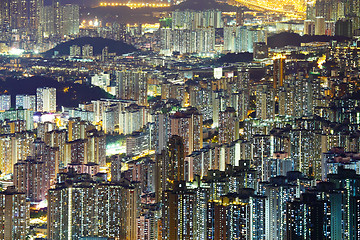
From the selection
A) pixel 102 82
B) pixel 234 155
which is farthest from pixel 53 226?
pixel 102 82

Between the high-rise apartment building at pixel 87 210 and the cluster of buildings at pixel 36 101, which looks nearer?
the high-rise apartment building at pixel 87 210

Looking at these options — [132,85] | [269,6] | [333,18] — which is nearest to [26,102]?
[132,85]

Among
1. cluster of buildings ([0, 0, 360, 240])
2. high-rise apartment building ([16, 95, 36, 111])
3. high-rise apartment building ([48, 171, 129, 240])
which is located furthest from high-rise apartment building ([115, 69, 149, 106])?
high-rise apartment building ([48, 171, 129, 240])

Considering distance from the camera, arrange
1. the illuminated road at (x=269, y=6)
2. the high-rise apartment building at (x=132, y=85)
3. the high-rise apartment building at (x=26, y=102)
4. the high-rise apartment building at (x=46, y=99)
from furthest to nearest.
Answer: the illuminated road at (x=269, y=6)
the high-rise apartment building at (x=132, y=85)
the high-rise apartment building at (x=46, y=99)
the high-rise apartment building at (x=26, y=102)

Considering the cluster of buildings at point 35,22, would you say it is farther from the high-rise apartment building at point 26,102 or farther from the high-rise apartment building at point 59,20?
the high-rise apartment building at point 26,102

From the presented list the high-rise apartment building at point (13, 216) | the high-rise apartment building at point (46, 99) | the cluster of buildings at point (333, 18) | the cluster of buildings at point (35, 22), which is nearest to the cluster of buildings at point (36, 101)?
the high-rise apartment building at point (46, 99)

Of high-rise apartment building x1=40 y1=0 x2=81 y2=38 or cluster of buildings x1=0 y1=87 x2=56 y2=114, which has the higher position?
high-rise apartment building x1=40 y1=0 x2=81 y2=38

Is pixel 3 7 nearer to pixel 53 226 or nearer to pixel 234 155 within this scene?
pixel 234 155

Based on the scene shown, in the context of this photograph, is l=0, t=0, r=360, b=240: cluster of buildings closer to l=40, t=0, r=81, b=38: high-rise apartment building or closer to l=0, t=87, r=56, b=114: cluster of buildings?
l=0, t=87, r=56, b=114: cluster of buildings

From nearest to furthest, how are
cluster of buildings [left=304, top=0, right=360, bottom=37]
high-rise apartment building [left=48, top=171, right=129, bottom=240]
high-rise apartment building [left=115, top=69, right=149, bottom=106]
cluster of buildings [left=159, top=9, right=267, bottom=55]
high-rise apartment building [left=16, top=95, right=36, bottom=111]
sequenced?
high-rise apartment building [left=48, top=171, right=129, bottom=240] < high-rise apartment building [left=16, top=95, right=36, bottom=111] < high-rise apartment building [left=115, top=69, right=149, bottom=106] < cluster of buildings [left=304, top=0, right=360, bottom=37] < cluster of buildings [left=159, top=9, right=267, bottom=55]
